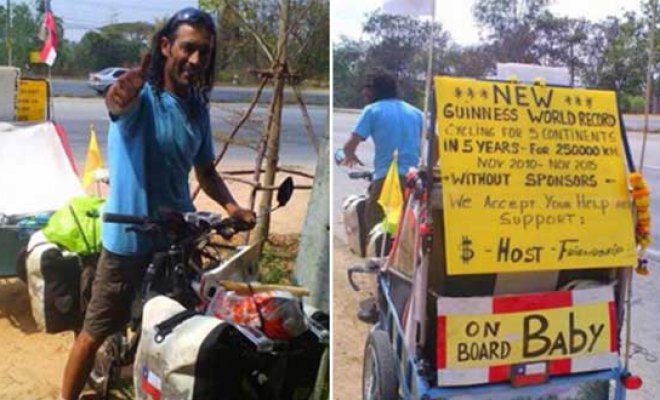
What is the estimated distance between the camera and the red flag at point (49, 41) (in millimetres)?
6641

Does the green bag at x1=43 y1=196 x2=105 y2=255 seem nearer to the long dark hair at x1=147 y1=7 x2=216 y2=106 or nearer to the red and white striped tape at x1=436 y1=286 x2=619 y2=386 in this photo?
the long dark hair at x1=147 y1=7 x2=216 y2=106

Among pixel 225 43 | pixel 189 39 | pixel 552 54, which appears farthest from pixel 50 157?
pixel 552 54

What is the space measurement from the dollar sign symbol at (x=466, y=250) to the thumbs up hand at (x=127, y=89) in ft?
3.85

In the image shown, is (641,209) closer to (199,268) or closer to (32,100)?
(199,268)

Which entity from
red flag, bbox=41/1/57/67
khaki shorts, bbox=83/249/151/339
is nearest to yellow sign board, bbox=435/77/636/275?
khaki shorts, bbox=83/249/151/339

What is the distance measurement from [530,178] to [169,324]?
4.30 ft

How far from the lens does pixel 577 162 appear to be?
2.70m

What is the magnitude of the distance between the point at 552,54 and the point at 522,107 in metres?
10.0

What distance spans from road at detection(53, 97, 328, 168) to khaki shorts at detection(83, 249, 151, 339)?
1858mm

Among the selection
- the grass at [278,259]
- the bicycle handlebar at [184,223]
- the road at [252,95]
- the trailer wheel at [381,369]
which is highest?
the road at [252,95]

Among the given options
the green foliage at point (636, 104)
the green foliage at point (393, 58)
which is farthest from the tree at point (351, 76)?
the green foliage at point (636, 104)

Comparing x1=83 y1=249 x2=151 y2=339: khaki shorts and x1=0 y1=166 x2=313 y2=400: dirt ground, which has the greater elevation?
x1=83 y1=249 x2=151 y2=339: khaki shorts

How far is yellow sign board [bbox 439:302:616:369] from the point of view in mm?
2535

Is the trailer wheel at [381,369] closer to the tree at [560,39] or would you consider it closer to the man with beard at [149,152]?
the man with beard at [149,152]
